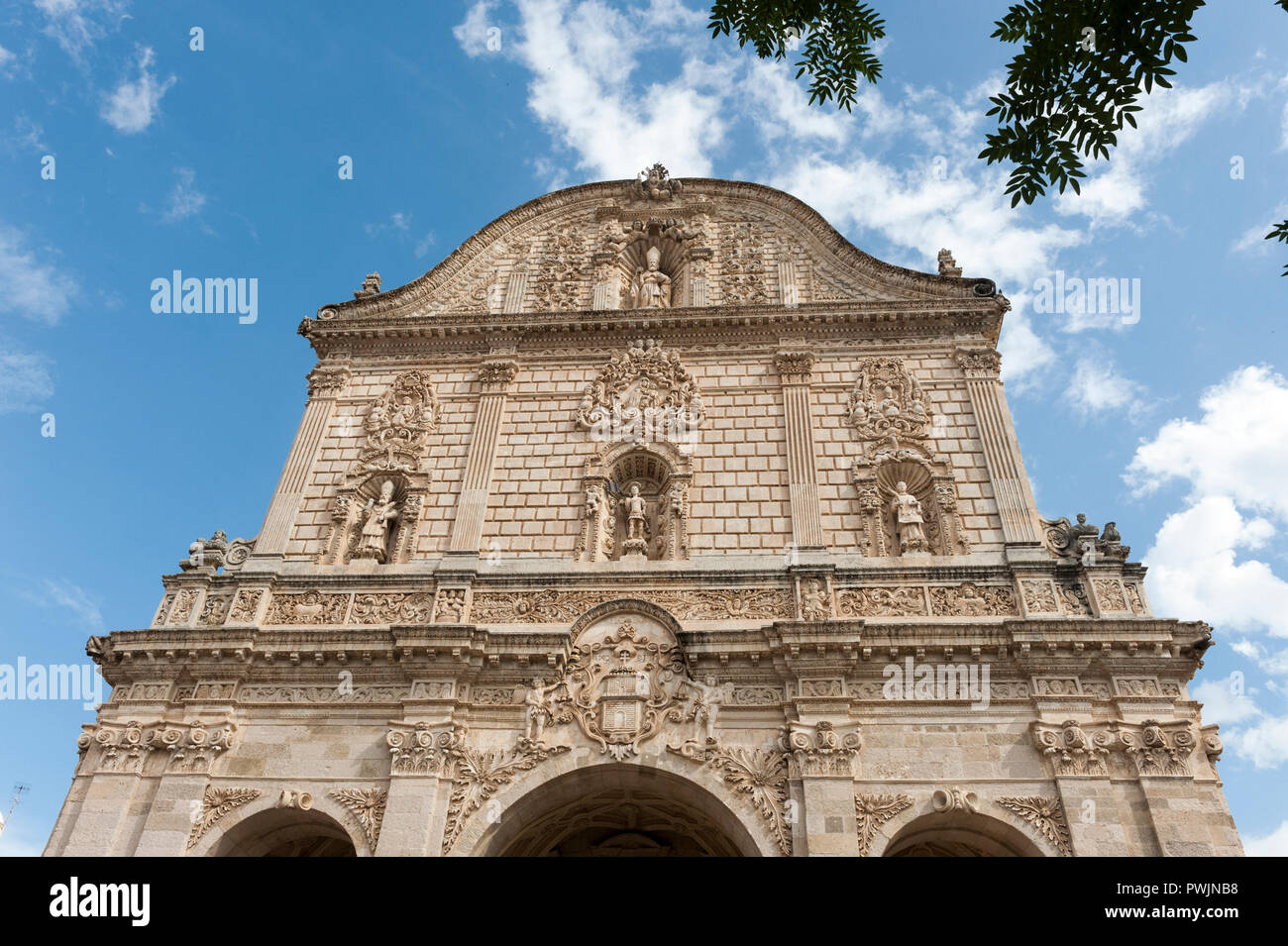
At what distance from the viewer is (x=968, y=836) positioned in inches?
477

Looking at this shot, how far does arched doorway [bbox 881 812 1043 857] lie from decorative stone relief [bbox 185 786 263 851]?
29.3ft

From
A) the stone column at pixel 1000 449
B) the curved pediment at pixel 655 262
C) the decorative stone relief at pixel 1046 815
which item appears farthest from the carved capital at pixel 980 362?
the decorative stone relief at pixel 1046 815

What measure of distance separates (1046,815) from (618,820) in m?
6.54

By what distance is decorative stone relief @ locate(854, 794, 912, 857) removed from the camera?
37.6 ft

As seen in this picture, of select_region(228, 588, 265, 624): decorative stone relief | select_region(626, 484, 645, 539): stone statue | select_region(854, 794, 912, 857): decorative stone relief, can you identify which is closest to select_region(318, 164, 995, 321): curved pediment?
select_region(626, 484, 645, 539): stone statue

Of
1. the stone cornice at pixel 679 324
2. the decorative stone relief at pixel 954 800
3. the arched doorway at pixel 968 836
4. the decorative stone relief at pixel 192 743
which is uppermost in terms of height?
the stone cornice at pixel 679 324

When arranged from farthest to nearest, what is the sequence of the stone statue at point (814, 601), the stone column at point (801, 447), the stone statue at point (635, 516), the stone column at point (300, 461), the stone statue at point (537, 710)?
the stone column at point (300, 461) < the stone statue at point (635, 516) < the stone column at point (801, 447) < the stone statue at point (814, 601) < the stone statue at point (537, 710)

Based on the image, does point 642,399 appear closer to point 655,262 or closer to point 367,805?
point 655,262

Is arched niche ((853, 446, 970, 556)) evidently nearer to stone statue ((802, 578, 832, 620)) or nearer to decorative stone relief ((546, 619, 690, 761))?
stone statue ((802, 578, 832, 620))

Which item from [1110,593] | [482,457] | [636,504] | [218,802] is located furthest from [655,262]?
[218,802]

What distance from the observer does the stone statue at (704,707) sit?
40.9ft

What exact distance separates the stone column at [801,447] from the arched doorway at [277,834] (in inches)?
327

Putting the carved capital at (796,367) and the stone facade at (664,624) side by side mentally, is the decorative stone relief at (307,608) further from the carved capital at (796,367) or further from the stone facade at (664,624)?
the carved capital at (796,367)
